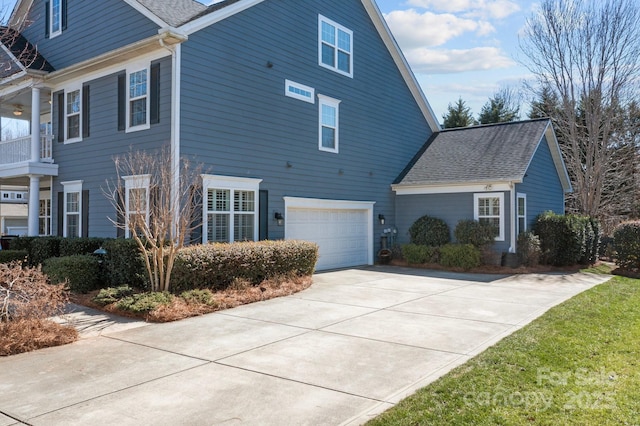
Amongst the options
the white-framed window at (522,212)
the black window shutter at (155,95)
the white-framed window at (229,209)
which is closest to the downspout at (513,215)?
the white-framed window at (522,212)

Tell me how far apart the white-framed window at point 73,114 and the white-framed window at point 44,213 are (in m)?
3.24

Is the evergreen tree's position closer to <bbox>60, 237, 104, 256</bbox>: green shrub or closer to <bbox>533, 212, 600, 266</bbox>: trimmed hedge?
<bbox>533, 212, 600, 266</bbox>: trimmed hedge

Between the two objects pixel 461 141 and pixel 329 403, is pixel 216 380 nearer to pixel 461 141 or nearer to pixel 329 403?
pixel 329 403

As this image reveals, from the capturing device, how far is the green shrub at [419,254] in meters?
16.4

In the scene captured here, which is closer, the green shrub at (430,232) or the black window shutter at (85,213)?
the black window shutter at (85,213)

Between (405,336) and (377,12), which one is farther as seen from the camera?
(377,12)

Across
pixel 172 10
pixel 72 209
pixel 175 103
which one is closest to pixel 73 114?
pixel 72 209

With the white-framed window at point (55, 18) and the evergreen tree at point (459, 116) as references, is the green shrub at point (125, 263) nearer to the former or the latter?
the white-framed window at point (55, 18)

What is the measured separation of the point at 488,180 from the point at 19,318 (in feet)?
44.8

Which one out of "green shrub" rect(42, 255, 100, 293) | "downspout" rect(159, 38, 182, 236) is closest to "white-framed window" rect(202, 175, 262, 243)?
"downspout" rect(159, 38, 182, 236)

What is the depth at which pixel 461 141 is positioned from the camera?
19.8 m

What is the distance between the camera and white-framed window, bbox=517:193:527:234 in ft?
53.4

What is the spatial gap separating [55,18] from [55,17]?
0.12 feet

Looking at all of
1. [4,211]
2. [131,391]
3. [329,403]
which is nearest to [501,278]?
[329,403]
